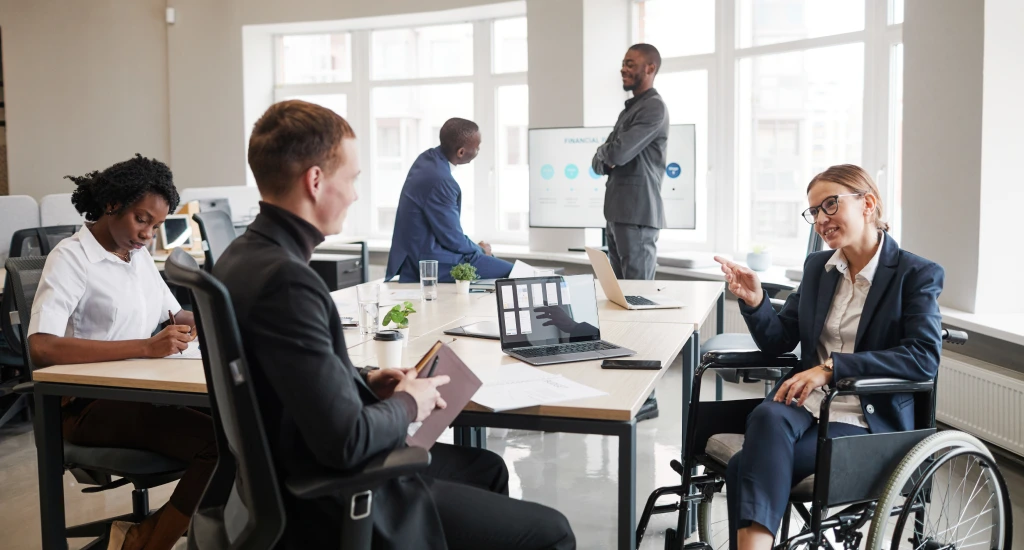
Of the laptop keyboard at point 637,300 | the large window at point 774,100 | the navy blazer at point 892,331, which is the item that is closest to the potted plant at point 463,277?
the laptop keyboard at point 637,300

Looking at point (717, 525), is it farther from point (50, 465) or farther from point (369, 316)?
point (50, 465)

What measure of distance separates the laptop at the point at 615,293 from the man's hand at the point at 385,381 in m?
1.52

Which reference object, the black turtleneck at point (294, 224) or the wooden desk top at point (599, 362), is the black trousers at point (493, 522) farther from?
the black turtleneck at point (294, 224)

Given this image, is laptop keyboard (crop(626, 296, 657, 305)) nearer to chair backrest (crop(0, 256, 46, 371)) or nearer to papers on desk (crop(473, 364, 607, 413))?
papers on desk (crop(473, 364, 607, 413))

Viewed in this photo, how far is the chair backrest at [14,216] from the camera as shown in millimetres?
4863

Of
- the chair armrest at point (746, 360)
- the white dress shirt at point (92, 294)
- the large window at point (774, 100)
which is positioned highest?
the large window at point (774, 100)

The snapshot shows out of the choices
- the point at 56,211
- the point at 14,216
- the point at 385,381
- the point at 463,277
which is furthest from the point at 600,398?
the point at 56,211

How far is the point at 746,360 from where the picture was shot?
249cm

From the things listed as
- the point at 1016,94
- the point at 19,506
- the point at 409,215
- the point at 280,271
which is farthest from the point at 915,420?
the point at 19,506

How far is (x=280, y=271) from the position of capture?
1385 mm

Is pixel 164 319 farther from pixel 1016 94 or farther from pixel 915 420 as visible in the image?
pixel 1016 94

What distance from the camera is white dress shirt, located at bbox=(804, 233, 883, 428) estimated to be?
7.37ft

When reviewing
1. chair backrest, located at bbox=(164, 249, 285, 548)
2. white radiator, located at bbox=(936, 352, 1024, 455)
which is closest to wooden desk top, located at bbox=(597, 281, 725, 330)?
white radiator, located at bbox=(936, 352, 1024, 455)

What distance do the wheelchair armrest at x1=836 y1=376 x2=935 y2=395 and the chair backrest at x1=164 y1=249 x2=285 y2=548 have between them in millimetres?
1283
